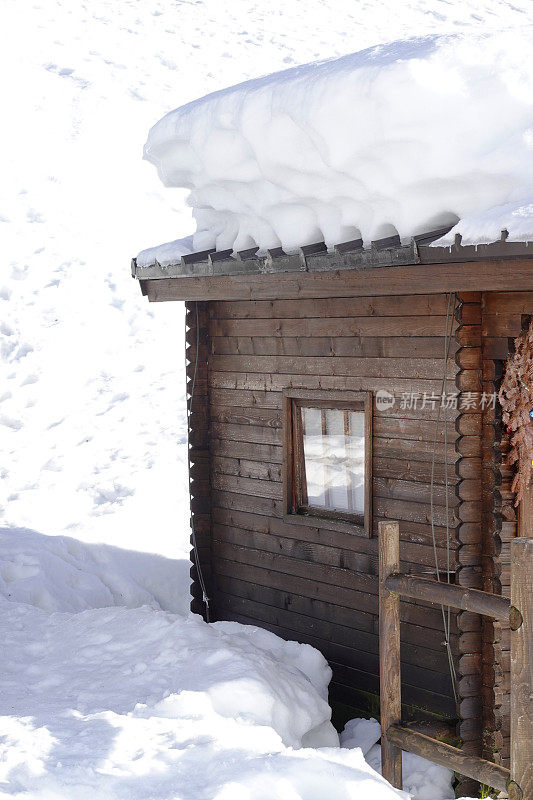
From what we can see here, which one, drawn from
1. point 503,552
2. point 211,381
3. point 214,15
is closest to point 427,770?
point 503,552

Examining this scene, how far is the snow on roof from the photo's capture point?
18.4 ft

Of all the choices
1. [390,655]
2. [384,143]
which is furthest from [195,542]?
[384,143]

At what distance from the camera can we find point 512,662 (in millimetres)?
5078

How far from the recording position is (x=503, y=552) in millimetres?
6406

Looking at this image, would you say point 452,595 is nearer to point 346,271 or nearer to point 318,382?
point 346,271

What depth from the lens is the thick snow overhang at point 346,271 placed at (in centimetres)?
566

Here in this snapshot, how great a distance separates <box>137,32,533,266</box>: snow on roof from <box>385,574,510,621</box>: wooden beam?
1.92 metres

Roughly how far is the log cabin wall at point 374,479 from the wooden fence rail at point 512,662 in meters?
0.68

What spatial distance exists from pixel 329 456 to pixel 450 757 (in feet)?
9.05

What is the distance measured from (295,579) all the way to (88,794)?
394 cm

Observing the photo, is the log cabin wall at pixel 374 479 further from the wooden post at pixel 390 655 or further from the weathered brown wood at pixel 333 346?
the wooden post at pixel 390 655

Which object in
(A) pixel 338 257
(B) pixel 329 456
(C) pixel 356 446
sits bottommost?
(B) pixel 329 456

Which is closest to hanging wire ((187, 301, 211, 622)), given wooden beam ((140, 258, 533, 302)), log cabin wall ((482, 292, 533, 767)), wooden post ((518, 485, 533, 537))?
wooden beam ((140, 258, 533, 302))

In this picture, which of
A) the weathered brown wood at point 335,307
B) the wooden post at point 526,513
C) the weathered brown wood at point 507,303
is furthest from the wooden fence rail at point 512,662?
the weathered brown wood at point 335,307
